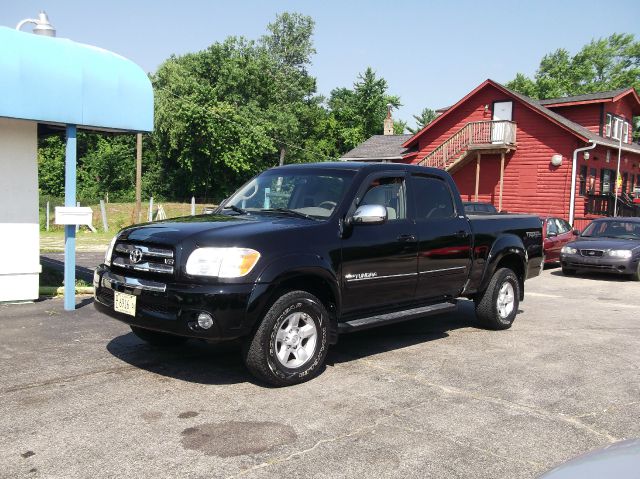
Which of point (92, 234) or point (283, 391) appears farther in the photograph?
point (92, 234)

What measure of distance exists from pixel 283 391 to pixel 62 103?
5068mm

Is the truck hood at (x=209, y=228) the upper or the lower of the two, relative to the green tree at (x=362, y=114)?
lower

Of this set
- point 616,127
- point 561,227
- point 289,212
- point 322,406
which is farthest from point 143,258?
point 616,127

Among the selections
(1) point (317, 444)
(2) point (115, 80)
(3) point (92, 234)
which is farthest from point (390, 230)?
(3) point (92, 234)

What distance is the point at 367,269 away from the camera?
5598mm

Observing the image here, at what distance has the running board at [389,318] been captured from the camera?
17.7 ft

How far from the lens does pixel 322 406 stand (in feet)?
14.9

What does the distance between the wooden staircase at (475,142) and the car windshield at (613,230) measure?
12.8 m

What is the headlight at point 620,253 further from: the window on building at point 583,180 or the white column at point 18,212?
the window on building at point 583,180

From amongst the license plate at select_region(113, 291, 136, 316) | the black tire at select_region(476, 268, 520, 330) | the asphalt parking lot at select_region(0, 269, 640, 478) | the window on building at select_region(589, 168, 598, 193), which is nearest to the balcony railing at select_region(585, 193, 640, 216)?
the window on building at select_region(589, 168, 598, 193)

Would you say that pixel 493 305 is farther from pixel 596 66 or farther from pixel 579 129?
pixel 596 66

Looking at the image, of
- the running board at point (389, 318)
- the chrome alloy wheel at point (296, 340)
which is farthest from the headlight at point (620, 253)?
the chrome alloy wheel at point (296, 340)

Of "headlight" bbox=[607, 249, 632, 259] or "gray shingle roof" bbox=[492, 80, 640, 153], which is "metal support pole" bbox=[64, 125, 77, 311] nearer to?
"headlight" bbox=[607, 249, 632, 259]

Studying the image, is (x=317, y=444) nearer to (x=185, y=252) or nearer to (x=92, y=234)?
(x=185, y=252)
